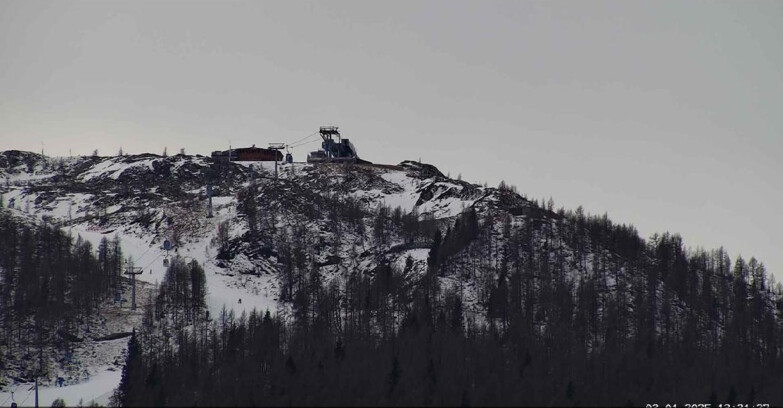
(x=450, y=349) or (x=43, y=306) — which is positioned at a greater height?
(x=43, y=306)

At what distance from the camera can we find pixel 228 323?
600 ft

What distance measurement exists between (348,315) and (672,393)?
64364 mm

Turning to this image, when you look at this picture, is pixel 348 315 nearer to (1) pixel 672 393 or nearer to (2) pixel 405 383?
(2) pixel 405 383

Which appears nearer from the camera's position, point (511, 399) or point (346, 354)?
point (511, 399)

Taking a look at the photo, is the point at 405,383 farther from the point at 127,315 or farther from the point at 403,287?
the point at 127,315

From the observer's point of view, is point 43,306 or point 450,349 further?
point 43,306

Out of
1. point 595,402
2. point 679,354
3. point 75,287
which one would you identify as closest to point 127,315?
point 75,287

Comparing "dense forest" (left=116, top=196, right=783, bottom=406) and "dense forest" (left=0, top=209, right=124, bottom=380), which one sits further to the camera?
"dense forest" (left=0, top=209, right=124, bottom=380)

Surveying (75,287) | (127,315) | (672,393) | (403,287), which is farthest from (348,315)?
(672,393)

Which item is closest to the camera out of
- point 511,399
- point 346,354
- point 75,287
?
point 511,399

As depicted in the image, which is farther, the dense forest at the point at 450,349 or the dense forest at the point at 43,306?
the dense forest at the point at 43,306

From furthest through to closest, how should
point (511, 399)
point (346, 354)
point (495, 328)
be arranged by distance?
1. point (495, 328)
2. point (346, 354)
3. point (511, 399)

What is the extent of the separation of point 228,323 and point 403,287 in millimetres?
35610

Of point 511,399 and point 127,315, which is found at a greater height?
point 127,315
